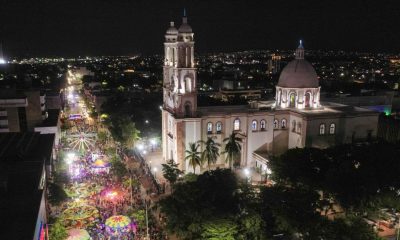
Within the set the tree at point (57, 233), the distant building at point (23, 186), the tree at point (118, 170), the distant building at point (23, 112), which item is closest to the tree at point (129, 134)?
the distant building at point (23, 112)

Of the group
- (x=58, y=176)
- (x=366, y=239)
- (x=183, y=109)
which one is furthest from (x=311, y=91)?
(x=58, y=176)

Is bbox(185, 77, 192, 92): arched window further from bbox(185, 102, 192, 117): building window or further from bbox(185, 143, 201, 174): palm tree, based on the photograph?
bbox(185, 143, 201, 174): palm tree

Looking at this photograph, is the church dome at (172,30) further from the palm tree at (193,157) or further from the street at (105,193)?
the street at (105,193)

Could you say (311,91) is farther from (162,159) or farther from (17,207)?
(17,207)

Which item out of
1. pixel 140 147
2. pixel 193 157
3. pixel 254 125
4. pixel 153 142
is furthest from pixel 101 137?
pixel 254 125

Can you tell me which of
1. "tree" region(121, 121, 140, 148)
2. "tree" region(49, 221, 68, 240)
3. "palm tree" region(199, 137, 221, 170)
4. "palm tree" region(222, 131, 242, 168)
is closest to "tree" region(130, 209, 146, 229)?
"tree" region(49, 221, 68, 240)

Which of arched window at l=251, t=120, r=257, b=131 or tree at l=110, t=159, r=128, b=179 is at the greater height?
arched window at l=251, t=120, r=257, b=131
